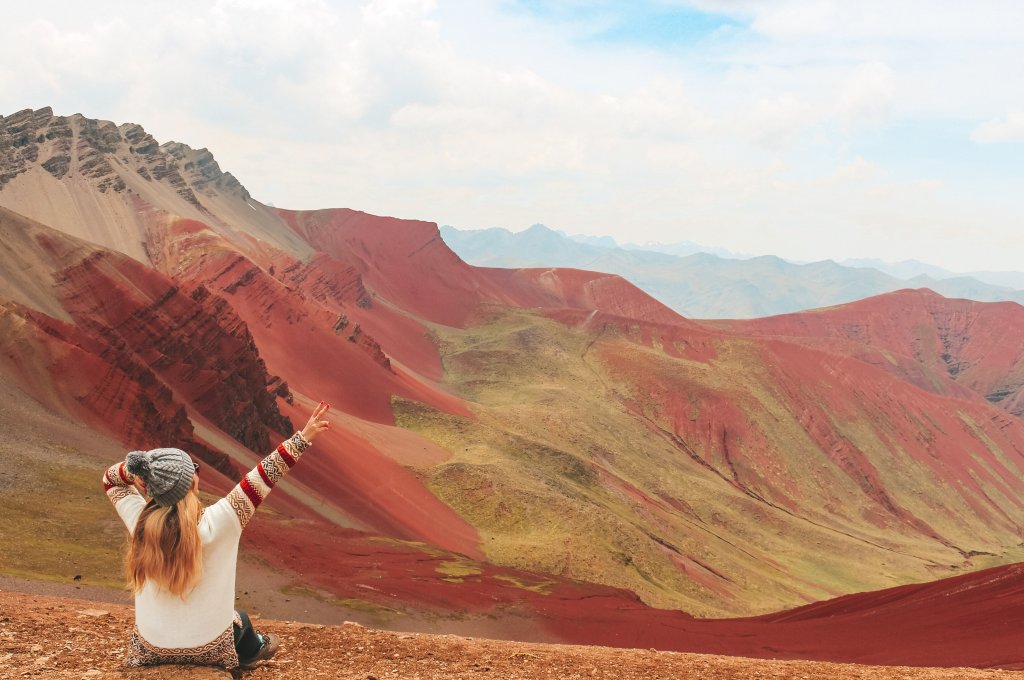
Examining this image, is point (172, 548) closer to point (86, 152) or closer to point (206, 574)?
point (206, 574)

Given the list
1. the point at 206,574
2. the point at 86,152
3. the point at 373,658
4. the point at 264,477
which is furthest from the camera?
the point at 86,152

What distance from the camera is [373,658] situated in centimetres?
1091

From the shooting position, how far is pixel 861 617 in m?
24.3

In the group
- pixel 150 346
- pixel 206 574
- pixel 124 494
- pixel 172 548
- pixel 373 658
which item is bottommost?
pixel 373 658

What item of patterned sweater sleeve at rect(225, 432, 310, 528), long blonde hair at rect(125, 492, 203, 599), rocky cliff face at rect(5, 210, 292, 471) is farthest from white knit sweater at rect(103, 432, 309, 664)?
rocky cliff face at rect(5, 210, 292, 471)

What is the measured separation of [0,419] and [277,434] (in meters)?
24.2

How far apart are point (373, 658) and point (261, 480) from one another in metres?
5.52

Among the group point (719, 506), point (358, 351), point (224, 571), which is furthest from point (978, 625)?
point (358, 351)

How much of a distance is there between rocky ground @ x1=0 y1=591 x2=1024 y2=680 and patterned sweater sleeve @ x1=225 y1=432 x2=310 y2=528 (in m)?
2.58

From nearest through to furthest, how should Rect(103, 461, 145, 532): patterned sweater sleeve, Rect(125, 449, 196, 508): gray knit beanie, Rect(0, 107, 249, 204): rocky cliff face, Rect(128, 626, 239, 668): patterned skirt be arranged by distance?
Rect(125, 449, 196, 508): gray knit beanie → Rect(103, 461, 145, 532): patterned sweater sleeve → Rect(128, 626, 239, 668): patterned skirt → Rect(0, 107, 249, 204): rocky cliff face

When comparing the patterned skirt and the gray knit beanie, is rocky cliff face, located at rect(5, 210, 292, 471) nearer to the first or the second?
the patterned skirt

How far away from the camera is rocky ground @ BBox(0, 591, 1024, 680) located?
8.78 metres

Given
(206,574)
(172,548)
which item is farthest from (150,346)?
(172,548)

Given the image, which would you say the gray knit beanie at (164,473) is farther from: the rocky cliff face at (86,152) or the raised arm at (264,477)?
the rocky cliff face at (86,152)
